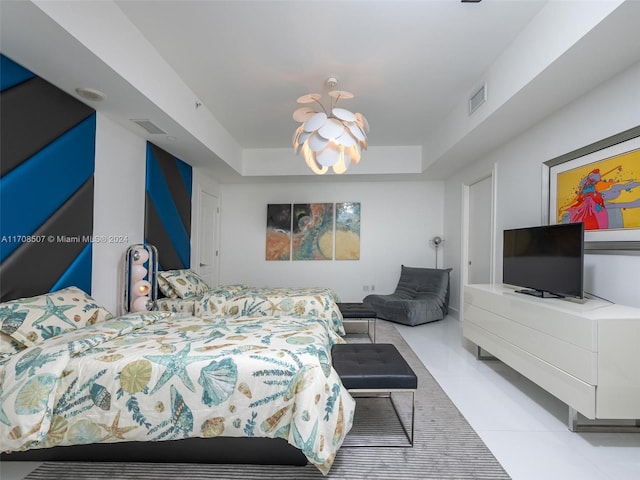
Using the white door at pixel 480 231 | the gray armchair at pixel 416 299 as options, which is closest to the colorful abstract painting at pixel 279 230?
the gray armchair at pixel 416 299

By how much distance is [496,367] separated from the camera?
2.93m

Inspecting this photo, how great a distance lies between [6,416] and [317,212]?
15.4 ft

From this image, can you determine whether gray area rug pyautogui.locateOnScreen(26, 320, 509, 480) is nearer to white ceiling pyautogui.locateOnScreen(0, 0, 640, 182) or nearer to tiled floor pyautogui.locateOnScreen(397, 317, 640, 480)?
tiled floor pyautogui.locateOnScreen(397, 317, 640, 480)

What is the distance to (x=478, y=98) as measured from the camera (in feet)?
9.75

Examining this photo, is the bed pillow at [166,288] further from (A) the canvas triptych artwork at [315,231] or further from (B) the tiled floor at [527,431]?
(B) the tiled floor at [527,431]

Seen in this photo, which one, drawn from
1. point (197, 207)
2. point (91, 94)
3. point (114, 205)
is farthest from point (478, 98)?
point (197, 207)

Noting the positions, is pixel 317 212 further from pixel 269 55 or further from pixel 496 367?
pixel 496 367

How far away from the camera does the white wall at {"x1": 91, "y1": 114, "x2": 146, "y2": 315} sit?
2.76 meters

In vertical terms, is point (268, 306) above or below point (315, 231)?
below

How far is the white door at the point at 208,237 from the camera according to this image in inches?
195

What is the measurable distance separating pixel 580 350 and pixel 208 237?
494 cm

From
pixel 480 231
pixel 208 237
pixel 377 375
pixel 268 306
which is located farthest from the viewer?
pixel 208 237

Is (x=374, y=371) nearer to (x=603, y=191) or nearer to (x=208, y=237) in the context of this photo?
(x=603, y=191)

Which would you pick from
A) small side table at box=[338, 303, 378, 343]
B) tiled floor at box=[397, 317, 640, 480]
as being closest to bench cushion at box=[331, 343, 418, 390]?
tiled floor at box=[397, 317, 640, 480]
